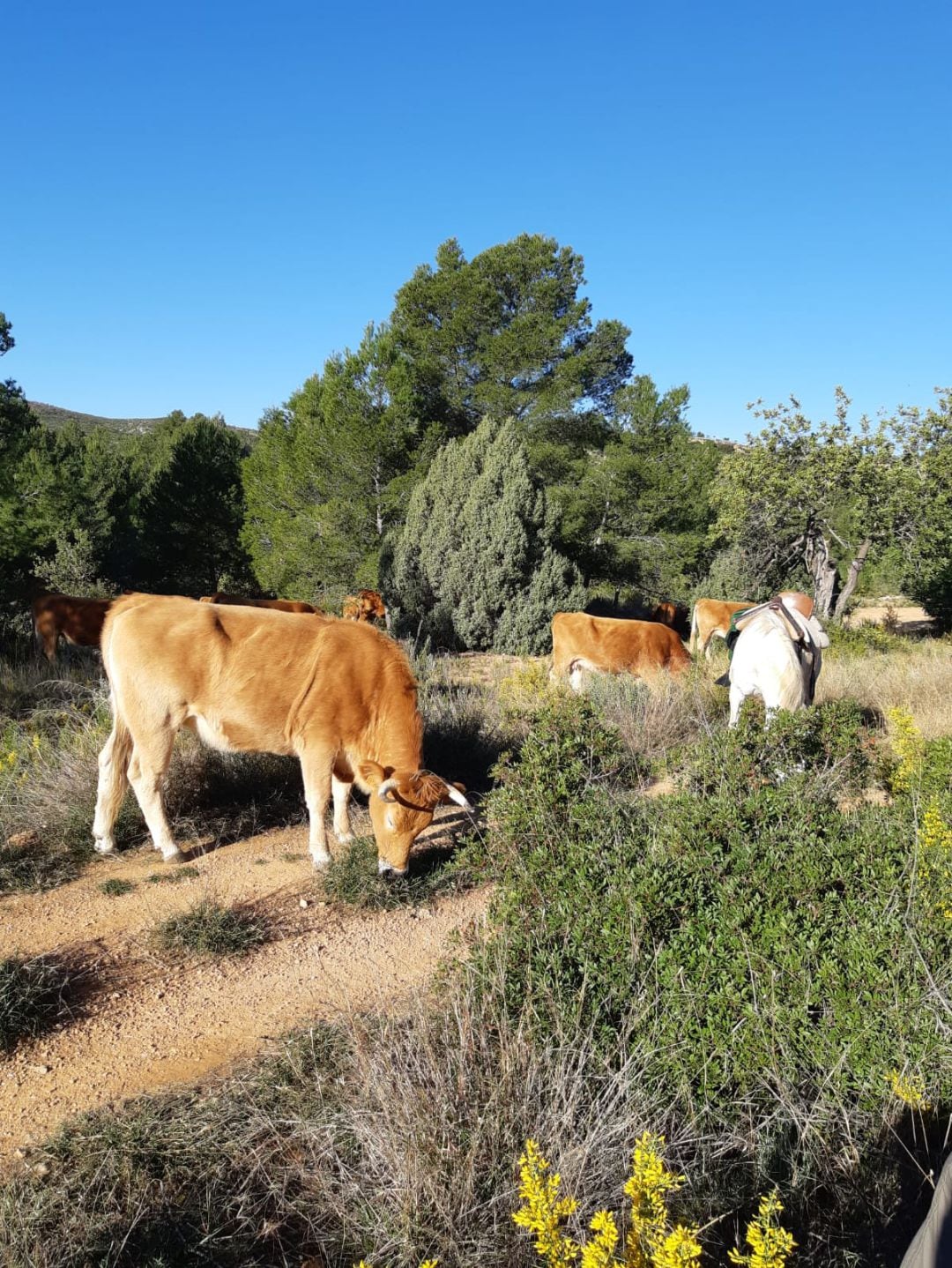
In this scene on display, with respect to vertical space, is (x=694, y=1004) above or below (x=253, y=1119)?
above

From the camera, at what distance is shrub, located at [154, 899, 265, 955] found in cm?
445

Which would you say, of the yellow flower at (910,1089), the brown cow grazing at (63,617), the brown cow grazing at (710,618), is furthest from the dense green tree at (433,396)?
the yellow flower at (910,1089)

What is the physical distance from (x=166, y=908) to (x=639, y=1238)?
12.3ft

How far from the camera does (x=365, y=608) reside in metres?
17.6

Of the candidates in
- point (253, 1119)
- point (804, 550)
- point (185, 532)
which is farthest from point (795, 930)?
point (185, 532)

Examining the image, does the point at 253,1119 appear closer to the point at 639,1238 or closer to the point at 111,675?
the point at 639,1238

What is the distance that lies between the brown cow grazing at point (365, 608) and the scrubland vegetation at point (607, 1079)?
42.7 ft

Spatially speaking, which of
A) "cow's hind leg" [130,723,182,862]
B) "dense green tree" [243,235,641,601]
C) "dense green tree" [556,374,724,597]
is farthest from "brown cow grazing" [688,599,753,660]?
"cow's hind leg" [130,723,182,862]

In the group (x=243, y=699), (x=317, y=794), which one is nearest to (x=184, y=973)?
(x=317, y=794)

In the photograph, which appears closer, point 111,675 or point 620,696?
point 111,675

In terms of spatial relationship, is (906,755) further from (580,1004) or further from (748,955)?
(580,1004)

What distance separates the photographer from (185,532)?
31.7 metres

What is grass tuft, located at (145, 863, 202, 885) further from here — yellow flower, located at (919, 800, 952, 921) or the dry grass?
the dry grass

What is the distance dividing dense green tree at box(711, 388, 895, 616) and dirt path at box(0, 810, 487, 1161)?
1826cm
